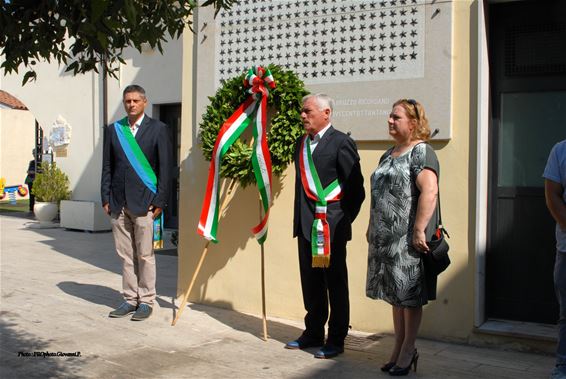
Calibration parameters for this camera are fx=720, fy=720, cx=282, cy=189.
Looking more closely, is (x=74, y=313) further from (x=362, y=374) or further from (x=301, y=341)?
(x=362, y=374)

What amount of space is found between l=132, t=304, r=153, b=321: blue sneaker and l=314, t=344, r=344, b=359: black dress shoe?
1.81 metres

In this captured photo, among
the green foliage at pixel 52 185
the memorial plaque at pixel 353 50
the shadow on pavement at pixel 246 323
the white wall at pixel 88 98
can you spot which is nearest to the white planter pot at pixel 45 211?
the green foliage at pixel 52 185

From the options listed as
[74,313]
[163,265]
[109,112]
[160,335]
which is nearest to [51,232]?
[109,112]

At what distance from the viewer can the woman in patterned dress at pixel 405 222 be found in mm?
4586

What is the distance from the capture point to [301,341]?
5.52 meters

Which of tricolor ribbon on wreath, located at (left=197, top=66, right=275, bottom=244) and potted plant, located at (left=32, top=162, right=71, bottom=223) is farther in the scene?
potted plant, located at (left=32, top=162, right=71, bottom=223)

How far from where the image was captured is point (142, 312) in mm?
6391

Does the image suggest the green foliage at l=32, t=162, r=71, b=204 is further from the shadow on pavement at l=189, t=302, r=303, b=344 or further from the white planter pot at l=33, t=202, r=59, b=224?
the shadow on pavement at l=189, t=302, r=303, b=344

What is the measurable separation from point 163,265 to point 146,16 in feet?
22.1

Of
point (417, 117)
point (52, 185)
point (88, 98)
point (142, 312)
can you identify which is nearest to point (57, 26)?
point (417, 117)

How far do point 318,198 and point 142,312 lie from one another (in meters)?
2.13

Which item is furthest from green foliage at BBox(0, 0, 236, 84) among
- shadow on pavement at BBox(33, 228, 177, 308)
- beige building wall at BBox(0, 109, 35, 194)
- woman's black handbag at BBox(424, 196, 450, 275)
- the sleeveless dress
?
beige building wall at BBox(0, 109, 35, 194)

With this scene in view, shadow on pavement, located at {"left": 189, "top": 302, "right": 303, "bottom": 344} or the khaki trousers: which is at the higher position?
the khaki trousers

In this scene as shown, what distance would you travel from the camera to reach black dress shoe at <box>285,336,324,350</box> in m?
5.50
